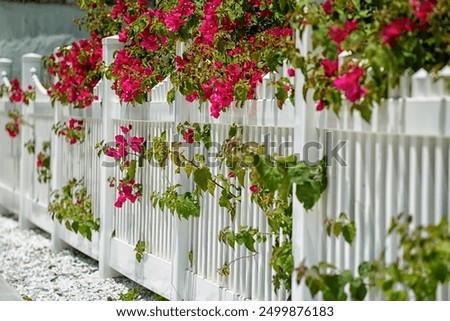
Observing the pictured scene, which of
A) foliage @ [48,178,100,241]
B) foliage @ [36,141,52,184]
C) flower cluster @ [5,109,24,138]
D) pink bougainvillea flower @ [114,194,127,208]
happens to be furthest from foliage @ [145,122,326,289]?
flower cluster @ [5,109,24,138]

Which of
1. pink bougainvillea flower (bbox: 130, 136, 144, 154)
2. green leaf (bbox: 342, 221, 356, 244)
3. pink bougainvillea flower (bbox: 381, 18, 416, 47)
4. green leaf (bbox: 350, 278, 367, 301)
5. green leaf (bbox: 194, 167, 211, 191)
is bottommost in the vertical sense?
green leaf (bbox: 350, 278, 367, 301)

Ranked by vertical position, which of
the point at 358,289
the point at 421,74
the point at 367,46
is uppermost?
the point at 367,46

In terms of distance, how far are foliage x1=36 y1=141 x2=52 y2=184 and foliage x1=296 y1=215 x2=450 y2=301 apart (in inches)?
205

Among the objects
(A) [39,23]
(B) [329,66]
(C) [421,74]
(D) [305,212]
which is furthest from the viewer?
(A) [39,23]

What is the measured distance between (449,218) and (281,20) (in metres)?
2.61

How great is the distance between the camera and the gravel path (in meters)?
6.43

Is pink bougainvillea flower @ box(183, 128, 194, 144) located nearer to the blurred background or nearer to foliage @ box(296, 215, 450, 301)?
foliage @ box(296, 215, 450, 301)

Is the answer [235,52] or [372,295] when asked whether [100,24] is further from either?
[372,295]

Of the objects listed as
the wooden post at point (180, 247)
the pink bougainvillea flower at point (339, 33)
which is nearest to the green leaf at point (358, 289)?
the pink bougainvillea flower at point (339, 33)

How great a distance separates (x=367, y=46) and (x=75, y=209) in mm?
4543

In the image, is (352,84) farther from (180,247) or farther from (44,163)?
(44,163)

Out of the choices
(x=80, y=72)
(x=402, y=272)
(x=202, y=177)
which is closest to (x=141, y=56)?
(x=80, y=72)

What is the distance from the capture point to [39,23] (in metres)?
10.1

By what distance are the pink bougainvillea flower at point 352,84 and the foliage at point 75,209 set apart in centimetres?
400
